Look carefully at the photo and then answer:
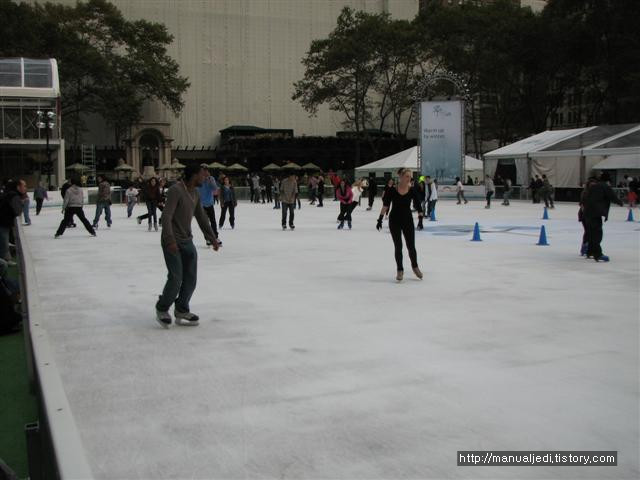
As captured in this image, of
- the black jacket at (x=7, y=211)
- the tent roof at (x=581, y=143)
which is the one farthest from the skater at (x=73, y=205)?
the tent roof at (x=581, y=143)

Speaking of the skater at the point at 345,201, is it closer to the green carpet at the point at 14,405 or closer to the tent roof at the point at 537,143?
the green carpet at the point at 14,405

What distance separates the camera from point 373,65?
51.5m

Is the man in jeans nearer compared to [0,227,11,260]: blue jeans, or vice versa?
the man in jeans

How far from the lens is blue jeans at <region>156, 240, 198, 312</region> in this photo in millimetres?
6402

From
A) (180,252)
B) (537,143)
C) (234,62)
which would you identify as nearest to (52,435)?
(180,252)

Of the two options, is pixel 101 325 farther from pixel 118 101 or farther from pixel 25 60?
pixel 118 101

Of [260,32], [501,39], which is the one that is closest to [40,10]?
[260,32]

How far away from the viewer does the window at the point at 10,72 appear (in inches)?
1654

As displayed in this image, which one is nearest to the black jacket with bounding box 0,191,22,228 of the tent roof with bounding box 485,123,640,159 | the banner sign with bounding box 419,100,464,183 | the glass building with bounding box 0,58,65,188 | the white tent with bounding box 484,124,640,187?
the banner sign with bounding box 419,100,464,183

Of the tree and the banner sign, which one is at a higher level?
the tree

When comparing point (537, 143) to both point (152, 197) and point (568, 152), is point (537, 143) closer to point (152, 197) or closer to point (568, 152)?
point (568, 152)

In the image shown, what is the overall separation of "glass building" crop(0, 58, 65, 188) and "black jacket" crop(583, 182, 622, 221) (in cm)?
3697

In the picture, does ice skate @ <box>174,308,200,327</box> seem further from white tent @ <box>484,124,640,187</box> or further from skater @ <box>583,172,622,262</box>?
white tent @ <box>484,124,640,187</box>

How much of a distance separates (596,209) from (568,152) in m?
24.8
